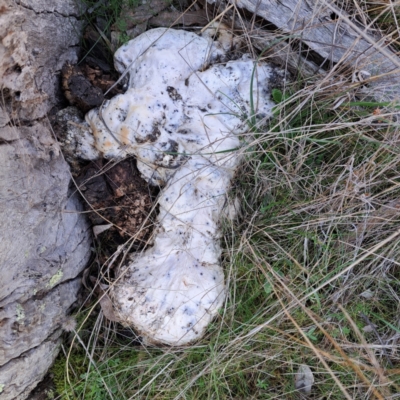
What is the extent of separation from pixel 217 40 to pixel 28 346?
177 cm

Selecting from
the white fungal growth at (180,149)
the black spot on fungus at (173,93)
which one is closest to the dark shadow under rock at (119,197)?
the white fungal growth at (180,149)

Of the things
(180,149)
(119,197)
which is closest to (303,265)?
(180,149)

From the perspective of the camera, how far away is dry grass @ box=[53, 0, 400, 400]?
2.15 metres

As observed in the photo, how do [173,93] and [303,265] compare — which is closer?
[173,93]

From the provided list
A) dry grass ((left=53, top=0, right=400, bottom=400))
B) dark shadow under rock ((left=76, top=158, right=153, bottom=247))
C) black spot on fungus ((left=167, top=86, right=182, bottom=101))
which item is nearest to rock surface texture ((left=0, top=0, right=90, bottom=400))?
dark shadow under rock ((left=76, top=158, right=153, bottom=247))

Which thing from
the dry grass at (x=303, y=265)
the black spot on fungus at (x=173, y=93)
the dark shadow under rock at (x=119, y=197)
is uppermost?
the black spot on fungus at (x=173, y=93)

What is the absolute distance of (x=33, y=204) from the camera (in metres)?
1.92

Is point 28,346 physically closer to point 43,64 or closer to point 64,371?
point 64,371

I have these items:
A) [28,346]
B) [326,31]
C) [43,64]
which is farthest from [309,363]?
[43,64]

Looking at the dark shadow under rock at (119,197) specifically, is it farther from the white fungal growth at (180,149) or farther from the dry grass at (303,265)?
the dry grass at (303,265)

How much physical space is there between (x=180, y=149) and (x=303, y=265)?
0.84 metres

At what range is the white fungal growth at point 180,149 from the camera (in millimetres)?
2096

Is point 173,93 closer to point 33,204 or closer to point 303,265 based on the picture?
point 33,204

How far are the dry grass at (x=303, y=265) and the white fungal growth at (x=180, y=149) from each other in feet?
0.38
